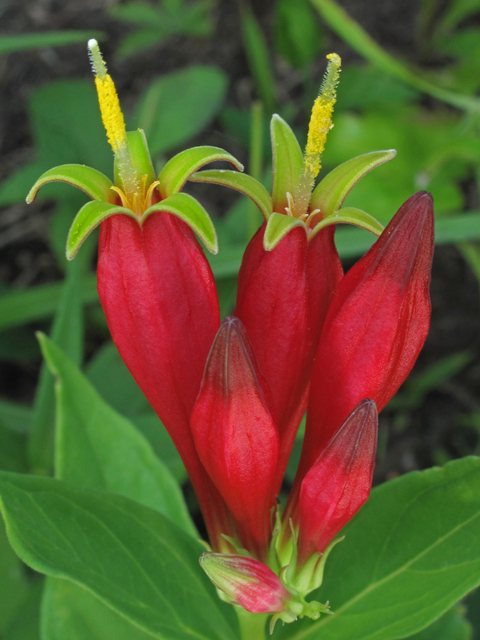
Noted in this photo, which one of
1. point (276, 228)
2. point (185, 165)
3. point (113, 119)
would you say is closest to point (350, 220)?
point (276, 228)

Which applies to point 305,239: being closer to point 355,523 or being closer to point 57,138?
point 355,523

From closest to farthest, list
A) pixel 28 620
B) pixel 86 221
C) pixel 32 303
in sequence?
pixel 86 221, pixel 28 620, pixel 32 303

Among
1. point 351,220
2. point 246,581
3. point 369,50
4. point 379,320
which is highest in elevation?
point 369,50

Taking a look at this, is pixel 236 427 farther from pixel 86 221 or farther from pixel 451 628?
pixel 451 628

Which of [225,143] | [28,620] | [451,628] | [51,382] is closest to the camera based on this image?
[451,628]

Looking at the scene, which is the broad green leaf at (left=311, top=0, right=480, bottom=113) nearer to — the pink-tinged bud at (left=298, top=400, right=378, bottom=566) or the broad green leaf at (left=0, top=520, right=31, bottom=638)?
the pink-tinged bud at (left=298, top=400, right=378, bottom=566)

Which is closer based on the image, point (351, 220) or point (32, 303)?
point (351, 220)

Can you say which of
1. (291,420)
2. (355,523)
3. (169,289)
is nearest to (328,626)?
(355,523)

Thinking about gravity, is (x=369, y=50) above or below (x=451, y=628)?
above
